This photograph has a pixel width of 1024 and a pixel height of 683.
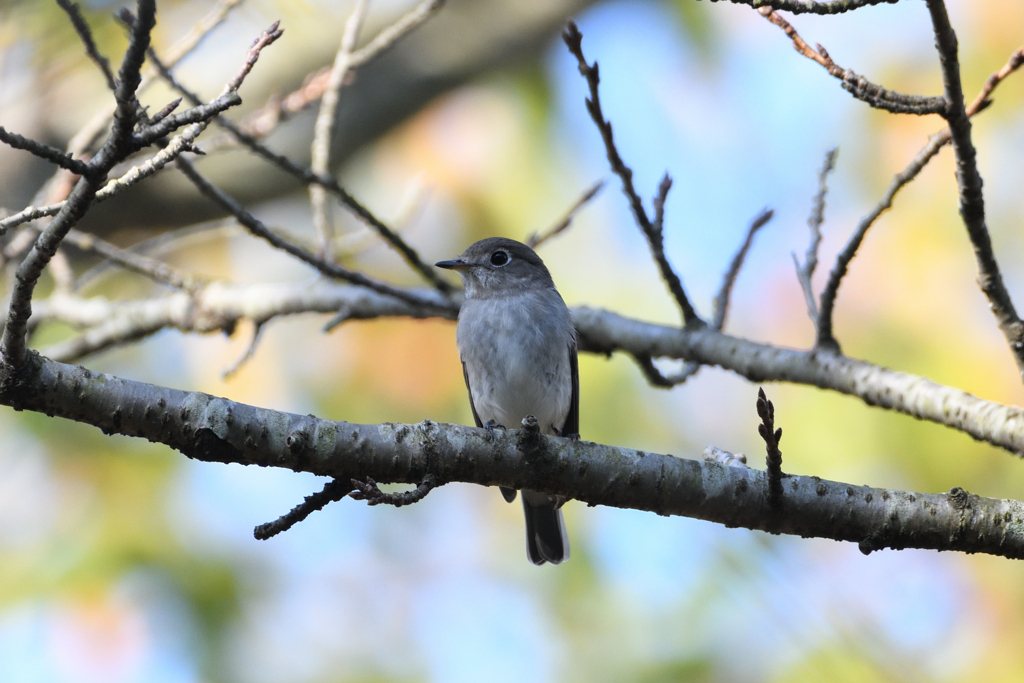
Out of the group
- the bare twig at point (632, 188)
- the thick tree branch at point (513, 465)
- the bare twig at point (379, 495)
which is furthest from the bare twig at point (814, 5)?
the bare twig at point (379, 495)

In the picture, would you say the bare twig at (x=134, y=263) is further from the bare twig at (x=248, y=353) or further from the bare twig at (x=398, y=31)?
the bare twig at (x=398, y=31)

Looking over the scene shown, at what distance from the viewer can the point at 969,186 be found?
2711mm

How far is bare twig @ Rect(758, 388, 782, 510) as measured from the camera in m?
2.45

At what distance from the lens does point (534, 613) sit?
6562 mm

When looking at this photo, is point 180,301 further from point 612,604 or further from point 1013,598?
point 1013,598

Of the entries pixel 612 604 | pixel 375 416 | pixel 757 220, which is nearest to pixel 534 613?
pixel 612 604

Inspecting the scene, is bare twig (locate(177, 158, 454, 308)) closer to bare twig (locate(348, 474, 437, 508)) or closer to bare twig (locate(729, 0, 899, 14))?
bare twig (locate(348, 474, 437, 508))

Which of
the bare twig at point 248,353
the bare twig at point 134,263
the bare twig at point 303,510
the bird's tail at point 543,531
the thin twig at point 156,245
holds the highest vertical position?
the thin twig at point 156,245

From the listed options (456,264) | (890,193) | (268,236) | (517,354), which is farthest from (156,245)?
(890,193)

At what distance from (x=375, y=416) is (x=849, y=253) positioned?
14.6ft

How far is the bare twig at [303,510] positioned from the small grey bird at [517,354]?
221 cm

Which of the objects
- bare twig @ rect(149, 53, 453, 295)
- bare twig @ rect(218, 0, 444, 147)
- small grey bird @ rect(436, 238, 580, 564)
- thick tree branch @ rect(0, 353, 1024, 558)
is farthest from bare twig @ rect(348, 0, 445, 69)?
thick tree branch @ rect(0, 353, 1024, 558)

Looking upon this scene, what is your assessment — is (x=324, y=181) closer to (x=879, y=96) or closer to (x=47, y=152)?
(x=47, y=152)

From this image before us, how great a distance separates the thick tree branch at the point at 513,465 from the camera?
2.39 meters
